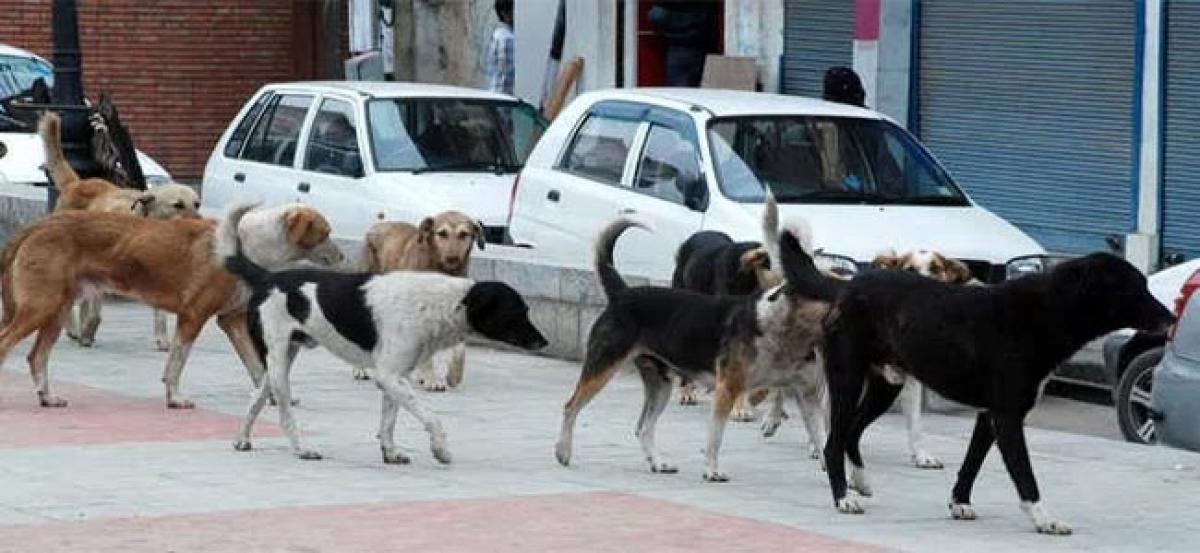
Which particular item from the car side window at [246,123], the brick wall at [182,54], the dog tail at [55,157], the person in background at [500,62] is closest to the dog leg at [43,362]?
the dog tail at [55,157]

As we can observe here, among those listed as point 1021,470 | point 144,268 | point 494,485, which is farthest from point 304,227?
point 1021,470

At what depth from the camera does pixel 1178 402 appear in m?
13.2

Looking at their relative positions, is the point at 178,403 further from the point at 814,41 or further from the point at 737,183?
the point at 814,41

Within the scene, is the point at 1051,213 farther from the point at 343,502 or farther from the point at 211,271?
the point at 343,502

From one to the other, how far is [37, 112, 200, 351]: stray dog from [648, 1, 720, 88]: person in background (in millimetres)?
9336

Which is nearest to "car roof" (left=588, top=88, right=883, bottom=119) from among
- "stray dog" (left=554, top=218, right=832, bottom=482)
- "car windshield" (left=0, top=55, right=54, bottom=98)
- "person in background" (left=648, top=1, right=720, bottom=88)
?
"stray dog" (left=554, top=218, right=832, bottom=482)

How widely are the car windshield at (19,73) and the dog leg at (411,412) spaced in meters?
14.0

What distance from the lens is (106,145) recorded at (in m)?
21.5

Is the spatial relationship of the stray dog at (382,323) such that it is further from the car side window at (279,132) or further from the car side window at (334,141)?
the car side window at (279,132)

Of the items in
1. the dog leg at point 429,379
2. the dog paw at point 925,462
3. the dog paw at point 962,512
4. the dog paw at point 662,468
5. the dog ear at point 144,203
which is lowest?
the dog leg at point 429,379

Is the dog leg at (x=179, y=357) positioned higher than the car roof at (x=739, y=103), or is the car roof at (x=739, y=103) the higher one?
the car roof at (x=739, y=103)

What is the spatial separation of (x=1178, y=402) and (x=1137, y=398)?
207cm

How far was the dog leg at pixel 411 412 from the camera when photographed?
1311 cm

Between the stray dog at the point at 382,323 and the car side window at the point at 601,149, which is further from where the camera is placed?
the car side window at the point at 601,149
